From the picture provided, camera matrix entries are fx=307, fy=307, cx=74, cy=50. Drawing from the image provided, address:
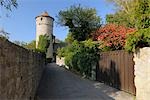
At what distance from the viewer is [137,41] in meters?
12.3

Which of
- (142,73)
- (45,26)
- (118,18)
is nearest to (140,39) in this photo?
(142,73)

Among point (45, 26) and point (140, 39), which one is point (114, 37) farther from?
point (45, 26)

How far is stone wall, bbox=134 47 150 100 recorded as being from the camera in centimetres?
1159

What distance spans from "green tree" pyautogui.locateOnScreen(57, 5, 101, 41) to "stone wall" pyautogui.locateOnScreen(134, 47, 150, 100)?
Result: 23.7 m

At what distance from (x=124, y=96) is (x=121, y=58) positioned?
120 inches

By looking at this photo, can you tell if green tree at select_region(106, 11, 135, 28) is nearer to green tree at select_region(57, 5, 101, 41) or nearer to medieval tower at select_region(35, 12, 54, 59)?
green tree at select_region(57, 5, 101, 41)

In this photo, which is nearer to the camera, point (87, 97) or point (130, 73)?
point (87, 97)

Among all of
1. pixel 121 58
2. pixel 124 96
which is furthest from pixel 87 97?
pixel 121 58

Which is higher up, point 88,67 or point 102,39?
point 102,39

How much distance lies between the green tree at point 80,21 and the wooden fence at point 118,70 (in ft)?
50.4

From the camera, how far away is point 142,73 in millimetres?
12148

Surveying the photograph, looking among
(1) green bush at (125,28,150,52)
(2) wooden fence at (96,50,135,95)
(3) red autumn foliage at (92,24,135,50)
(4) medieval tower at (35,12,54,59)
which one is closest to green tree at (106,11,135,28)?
(3) red autumn foliage at (92,24,135,50)

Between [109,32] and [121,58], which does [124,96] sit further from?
[109,32]

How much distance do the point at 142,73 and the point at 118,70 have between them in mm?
4816
